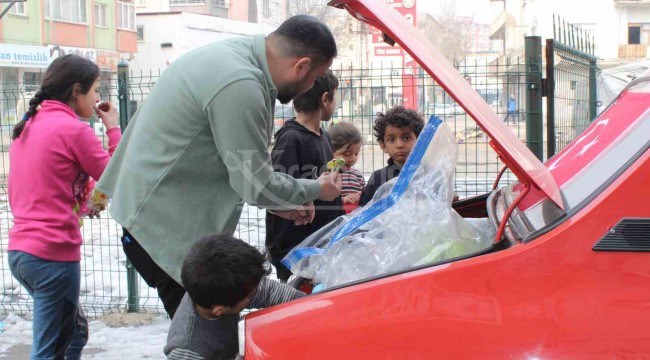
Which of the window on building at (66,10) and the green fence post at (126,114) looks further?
the window on building at (66,10)

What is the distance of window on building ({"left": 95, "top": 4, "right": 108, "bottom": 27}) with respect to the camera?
43.4m

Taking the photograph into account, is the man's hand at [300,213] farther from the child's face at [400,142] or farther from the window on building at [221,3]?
the window on building at [221,3]

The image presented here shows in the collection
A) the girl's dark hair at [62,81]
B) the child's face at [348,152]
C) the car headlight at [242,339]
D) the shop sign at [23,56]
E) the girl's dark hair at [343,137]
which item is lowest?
the car headlight at [242,339]

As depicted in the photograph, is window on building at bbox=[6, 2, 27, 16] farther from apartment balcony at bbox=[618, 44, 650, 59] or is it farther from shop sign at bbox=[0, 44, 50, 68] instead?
apartment balcony at bbox=[618, 44, 650, 59]

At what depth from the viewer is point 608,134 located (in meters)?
2.35

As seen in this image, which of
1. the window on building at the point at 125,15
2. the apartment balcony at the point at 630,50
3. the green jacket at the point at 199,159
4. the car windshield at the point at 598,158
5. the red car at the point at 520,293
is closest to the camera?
the red car at the point at 520,293

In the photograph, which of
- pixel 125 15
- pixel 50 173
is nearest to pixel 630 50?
pixel 125 15

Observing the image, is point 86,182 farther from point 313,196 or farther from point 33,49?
point 33,49

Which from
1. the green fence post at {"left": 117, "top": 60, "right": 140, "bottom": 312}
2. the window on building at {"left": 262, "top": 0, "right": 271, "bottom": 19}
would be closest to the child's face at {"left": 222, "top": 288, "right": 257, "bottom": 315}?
the green fence post at {"left": 117, "top": 60, "right": 140, "bottom": 312}

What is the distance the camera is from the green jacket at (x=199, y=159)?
2.70 m

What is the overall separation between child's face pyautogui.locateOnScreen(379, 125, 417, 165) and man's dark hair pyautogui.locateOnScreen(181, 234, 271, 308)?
1.91m

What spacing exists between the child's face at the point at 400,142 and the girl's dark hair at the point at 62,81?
1624 mm

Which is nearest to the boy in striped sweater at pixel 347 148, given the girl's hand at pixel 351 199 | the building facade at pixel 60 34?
the girl's hand at pixel 351 199

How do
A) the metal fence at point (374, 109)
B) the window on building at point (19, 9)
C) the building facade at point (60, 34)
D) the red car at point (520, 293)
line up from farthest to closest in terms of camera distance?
the window on building at point (19, 9) < the building facade at point (60, 34) < the metal fence at point (374, 109) < the red car at point (520, 293)
